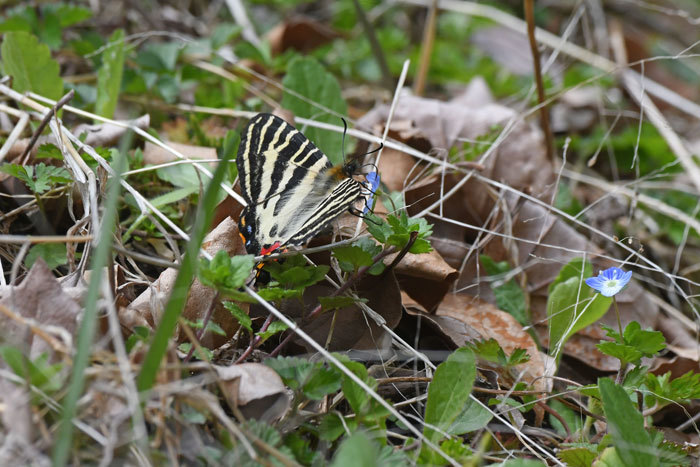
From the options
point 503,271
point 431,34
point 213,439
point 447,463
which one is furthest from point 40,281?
point 431,34

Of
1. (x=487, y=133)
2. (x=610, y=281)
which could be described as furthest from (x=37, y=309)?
(x=487, y=133)

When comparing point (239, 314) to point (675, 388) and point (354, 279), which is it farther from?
point (675, 388)

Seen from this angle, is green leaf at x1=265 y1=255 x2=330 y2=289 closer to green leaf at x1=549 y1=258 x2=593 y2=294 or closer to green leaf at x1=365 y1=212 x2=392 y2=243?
green leaf at x1=365 y1=212 x2=392 y2=243

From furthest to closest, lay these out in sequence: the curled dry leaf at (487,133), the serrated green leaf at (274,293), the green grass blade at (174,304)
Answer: the curled dry leaf at (487,133) < the serrated green leaf at (274,293) < the green grass blade at (174,304)

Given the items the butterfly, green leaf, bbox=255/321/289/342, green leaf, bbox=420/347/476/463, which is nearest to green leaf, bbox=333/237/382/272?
the butterfly

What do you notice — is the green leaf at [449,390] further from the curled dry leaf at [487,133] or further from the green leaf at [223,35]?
the green leaf at [223,35]

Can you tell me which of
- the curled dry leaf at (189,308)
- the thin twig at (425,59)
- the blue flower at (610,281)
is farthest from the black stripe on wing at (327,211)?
the thin twig at (425,59)
